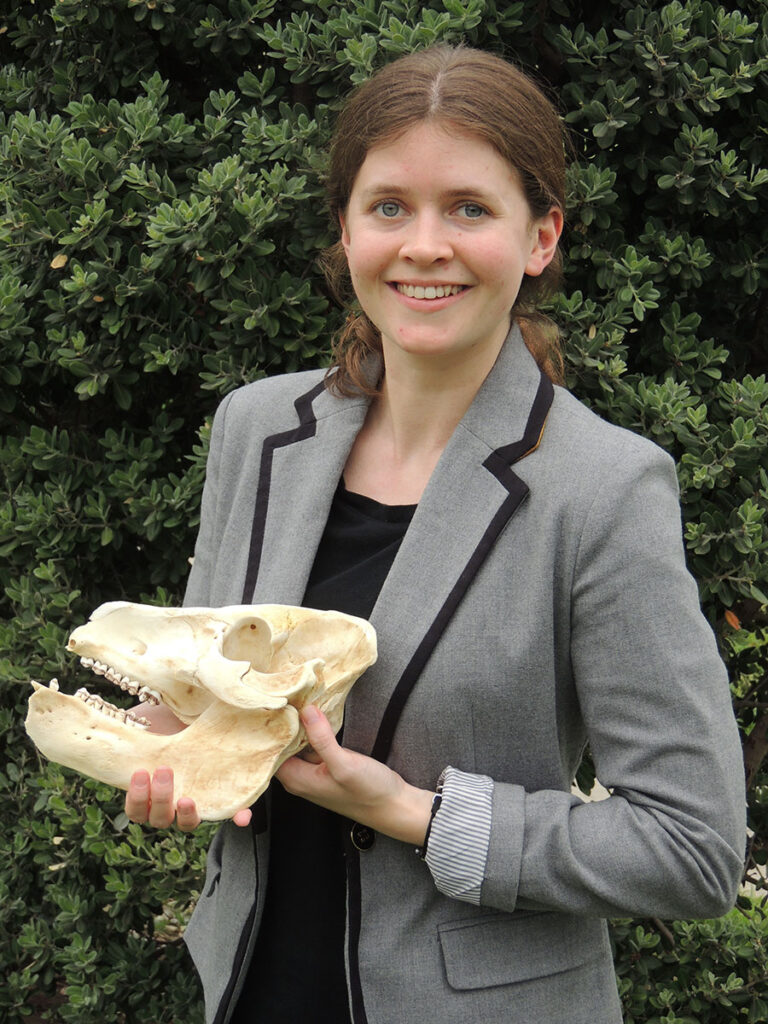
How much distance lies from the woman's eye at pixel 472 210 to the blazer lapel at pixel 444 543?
14.0 inches

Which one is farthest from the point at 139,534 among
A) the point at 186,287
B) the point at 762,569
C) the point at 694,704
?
the point at 694,704

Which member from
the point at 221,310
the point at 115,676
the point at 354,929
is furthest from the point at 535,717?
the point at 221,310

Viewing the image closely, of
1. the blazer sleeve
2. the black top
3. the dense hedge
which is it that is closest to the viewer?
the blazer sleeve

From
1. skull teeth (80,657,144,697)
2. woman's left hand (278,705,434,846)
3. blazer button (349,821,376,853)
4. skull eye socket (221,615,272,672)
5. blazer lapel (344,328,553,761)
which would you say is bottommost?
blazer button (349,821,376,853)

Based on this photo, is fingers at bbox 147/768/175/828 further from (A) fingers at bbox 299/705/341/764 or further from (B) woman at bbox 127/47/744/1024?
(A) fingers at bbox 299/705/341/764

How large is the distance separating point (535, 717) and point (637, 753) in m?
0.20

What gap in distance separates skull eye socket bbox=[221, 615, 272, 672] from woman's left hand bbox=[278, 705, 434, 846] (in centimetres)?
15

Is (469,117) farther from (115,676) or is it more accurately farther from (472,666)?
(115,676)

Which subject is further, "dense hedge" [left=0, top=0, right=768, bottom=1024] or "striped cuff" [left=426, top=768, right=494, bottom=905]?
"dense hedge" [left=0, top=0, right=768, bottom=1024]

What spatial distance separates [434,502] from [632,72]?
1.63 metres

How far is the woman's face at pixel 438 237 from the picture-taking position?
2.18 m

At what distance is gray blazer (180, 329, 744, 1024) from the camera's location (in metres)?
2.04

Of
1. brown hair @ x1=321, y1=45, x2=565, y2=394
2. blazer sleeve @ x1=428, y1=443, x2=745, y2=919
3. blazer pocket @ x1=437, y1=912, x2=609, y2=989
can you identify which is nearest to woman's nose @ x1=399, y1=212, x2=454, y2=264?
brown hair @ x1=321, y1=45, x2=565, y2=394

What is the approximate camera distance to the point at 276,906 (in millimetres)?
2406
